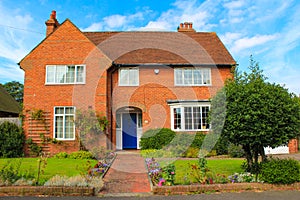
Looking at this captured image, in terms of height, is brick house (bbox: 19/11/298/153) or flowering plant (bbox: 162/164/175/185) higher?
brick house (bbox: 19/11/298/153)

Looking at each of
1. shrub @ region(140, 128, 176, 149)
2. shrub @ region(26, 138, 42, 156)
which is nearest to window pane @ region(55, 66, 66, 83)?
shrub @ region(26, 138, 42, 156)

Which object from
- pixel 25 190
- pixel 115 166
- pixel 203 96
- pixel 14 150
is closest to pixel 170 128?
pixel 203 96

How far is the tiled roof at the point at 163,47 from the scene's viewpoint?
1810cm

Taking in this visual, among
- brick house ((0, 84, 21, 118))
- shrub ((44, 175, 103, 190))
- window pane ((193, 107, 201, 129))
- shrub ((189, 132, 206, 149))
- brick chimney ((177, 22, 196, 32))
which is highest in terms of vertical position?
brick chimney ((177, 22, 196, 32))

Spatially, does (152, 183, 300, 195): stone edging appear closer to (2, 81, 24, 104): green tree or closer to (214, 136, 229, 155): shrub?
(214, 136, 229, 155): shrub

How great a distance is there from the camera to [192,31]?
22.8 meters

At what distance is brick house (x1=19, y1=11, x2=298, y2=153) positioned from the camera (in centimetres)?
1534

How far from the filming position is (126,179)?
8273 mm

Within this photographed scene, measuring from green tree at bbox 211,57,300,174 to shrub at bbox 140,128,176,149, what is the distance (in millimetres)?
7998

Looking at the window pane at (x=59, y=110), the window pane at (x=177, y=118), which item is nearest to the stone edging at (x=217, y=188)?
the window pane at (x=177, y=118)

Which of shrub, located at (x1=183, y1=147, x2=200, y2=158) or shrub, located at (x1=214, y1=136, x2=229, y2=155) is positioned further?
shrub, located at (x1=214, y1=136, x2=229, y2=155)

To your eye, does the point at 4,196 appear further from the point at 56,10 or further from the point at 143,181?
the point at 56,10

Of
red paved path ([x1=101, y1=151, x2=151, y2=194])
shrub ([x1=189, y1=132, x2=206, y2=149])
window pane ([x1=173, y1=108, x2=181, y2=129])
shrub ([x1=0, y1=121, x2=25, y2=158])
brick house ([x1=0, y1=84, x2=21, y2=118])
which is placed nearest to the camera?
red paved path ([x1=101, y1=151, x2=151, y2=194])

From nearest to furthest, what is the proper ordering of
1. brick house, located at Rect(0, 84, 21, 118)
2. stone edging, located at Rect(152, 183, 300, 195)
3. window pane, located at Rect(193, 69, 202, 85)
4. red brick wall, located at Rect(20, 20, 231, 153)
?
stone edging, located at Rect(152, 183, 300, 195) < red brick wall, located at Rect(20, 20, 231, 153) < window pane, located at Rect(193, 69, 202, 85) < brick house, located at Rect(0, 84, 21, 118)
